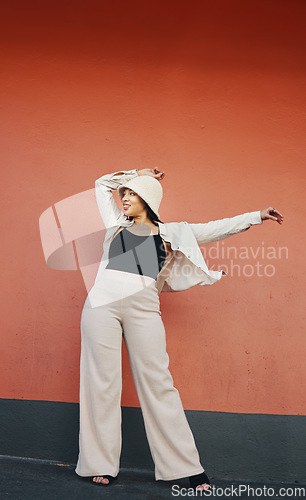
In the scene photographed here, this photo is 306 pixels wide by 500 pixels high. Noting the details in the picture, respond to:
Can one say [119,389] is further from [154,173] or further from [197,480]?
[154,173]

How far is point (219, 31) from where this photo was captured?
321cm

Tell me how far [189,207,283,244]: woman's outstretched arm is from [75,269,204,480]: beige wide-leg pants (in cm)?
47

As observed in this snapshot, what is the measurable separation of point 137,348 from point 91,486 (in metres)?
0.74

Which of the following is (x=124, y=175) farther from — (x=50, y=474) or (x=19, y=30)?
(x=50, y=474)

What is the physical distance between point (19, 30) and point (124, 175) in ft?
4.33

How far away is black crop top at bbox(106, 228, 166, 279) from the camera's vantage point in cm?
272

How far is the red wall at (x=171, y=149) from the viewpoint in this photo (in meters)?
3.03

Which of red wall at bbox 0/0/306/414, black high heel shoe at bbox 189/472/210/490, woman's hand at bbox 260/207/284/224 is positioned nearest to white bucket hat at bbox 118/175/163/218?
red wall at bbox 0/0/306/414

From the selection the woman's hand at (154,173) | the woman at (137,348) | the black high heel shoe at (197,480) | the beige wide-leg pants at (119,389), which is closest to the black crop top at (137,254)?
the woman at (137,348)

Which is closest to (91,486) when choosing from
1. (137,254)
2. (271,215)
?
(137,254)

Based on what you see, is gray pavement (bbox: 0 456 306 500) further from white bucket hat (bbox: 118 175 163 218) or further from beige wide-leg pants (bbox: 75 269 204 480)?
white bucket hat (bbox: 118 175 163 218)

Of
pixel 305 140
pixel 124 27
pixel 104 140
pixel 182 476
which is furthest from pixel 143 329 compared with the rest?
pixel 124 27

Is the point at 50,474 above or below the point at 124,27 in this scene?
below

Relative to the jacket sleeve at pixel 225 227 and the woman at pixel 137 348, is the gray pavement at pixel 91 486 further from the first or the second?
the jacket sleeve at pixel 225 227
